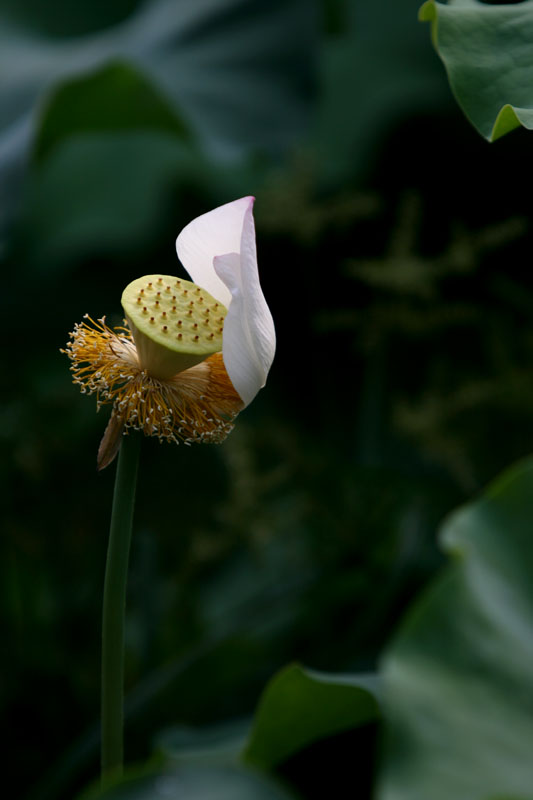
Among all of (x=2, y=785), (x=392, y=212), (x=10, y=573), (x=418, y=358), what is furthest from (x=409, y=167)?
(x=2, y=785)

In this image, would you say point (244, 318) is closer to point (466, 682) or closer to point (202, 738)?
point (466, 682)

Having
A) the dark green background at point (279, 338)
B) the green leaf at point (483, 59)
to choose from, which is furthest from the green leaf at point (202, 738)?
the green leaf at point (483, 59)

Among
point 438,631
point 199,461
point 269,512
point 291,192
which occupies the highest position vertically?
point 438,631

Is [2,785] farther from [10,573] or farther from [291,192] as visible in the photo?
[291,192]

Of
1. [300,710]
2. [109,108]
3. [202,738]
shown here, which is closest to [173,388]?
[300,710]

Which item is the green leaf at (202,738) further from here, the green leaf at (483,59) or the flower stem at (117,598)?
the green leaf at (483,59)

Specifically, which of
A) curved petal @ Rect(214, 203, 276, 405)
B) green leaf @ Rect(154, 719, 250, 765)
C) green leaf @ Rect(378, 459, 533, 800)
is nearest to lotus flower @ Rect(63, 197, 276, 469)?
curved petal @ Rect(214, 203, 276, 405)
